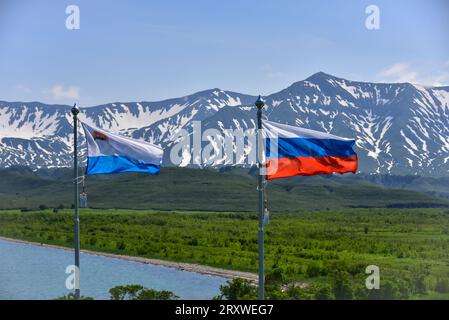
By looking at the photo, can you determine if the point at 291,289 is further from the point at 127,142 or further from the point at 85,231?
the point at 85,231

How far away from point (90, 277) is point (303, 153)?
37.5m

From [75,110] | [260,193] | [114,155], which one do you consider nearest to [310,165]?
[260,193]

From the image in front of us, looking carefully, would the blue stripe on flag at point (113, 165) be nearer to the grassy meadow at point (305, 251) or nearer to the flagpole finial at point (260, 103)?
the flagpole finial at point (260, 103)

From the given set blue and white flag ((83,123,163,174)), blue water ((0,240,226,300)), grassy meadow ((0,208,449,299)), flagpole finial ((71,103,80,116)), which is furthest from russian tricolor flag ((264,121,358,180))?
blue water ((0,240,226,300))

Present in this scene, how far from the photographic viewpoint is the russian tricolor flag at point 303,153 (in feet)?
61.0

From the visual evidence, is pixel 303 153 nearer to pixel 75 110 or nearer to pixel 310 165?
pixel 310 165

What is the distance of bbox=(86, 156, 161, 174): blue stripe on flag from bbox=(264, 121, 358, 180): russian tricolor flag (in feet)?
13.7

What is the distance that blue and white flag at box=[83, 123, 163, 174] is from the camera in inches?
808

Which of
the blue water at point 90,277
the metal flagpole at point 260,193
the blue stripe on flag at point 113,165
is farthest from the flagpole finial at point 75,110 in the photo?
the blue water at point 90,277

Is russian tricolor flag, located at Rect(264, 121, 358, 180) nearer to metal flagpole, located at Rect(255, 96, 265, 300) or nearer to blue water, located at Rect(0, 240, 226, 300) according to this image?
metal flagpole, located at Rect(255, 96, 265, 300)

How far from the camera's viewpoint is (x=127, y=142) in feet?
67.8

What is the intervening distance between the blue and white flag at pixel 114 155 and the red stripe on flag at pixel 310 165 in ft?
13.9
